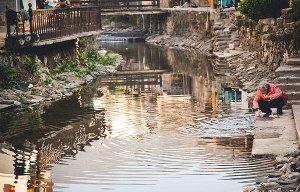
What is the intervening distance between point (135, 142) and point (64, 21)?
14816mm

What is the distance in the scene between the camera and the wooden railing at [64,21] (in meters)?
27.1

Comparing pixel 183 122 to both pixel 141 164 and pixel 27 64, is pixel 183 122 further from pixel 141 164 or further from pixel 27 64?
pixel 27 64

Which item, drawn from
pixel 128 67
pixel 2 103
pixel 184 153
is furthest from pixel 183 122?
pixel 128 67

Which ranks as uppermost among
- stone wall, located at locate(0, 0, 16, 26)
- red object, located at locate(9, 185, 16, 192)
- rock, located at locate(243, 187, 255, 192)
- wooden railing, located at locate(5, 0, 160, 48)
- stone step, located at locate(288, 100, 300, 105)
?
stone wall, located at locate(0, 0, 16, 26)

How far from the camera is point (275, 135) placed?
52.4ft

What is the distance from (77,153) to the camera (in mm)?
15969

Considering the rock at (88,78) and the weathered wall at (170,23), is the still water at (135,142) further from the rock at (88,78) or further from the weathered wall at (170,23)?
the weathered wall at (170,23)

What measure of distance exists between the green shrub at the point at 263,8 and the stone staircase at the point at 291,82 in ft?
21.9

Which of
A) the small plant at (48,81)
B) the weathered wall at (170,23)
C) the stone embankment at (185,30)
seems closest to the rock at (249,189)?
the small plant at (48,81)

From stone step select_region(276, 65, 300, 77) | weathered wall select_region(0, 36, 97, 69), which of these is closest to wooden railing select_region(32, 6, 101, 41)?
weathered wall select_region(0, 36, 97, 69)

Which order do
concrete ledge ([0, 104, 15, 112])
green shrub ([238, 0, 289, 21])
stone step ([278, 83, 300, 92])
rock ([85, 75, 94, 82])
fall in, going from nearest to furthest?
stone step ([278, 83, 300, 92]) → concrete ledge ([0, 104, 15, 112]) → green shrub ([238, 0, 289, 21]) → rock ([85, 75, 94, 82])

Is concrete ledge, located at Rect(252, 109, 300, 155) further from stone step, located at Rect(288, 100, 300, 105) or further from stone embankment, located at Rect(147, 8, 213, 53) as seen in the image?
stone embankment, located at Rect(147, 8, 213, 53)

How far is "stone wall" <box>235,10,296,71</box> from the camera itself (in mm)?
24000

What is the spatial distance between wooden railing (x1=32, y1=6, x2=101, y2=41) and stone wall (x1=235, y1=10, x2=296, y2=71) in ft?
28.3
